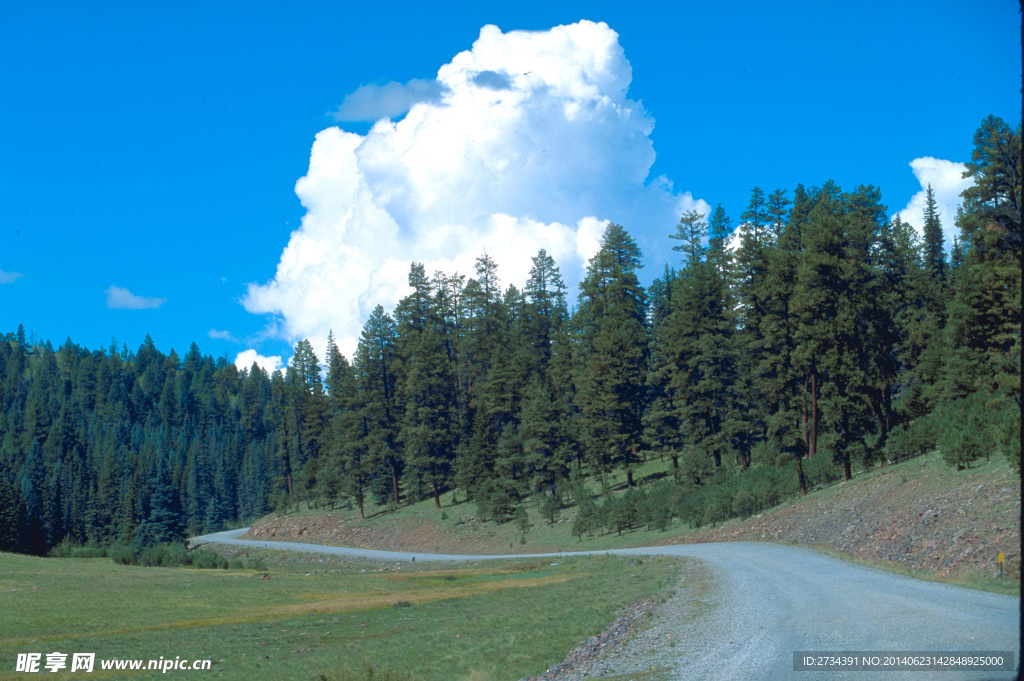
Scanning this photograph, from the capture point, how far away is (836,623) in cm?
1301

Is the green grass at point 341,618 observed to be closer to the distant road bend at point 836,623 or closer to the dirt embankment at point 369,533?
the distant road bend at point 836,623

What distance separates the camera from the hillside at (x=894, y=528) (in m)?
16.7

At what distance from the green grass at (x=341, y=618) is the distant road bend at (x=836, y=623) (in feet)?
13.1

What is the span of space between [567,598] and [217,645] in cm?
1177

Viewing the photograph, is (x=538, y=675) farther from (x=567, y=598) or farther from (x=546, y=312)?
(x=546, y=312)

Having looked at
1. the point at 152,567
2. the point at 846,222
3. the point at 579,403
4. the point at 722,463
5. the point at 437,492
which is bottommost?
the point at 152,567

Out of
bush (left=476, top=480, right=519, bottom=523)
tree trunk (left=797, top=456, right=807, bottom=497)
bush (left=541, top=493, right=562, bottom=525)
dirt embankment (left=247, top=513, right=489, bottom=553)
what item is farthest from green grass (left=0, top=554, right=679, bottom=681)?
dirt embankment (left=247, top=513, right=489, bottom=553)

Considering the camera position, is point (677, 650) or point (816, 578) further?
point (816, 578)

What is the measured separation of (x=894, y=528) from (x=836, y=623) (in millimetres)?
12798

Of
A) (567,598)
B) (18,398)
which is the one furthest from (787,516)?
(18,398)

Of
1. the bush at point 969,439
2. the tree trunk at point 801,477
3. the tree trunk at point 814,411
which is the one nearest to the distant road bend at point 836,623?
the bush at point 969,439

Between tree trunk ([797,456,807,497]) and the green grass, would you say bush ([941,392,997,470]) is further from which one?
the green grass

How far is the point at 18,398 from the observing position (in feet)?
616

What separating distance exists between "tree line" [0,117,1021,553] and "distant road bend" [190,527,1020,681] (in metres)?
7.55
